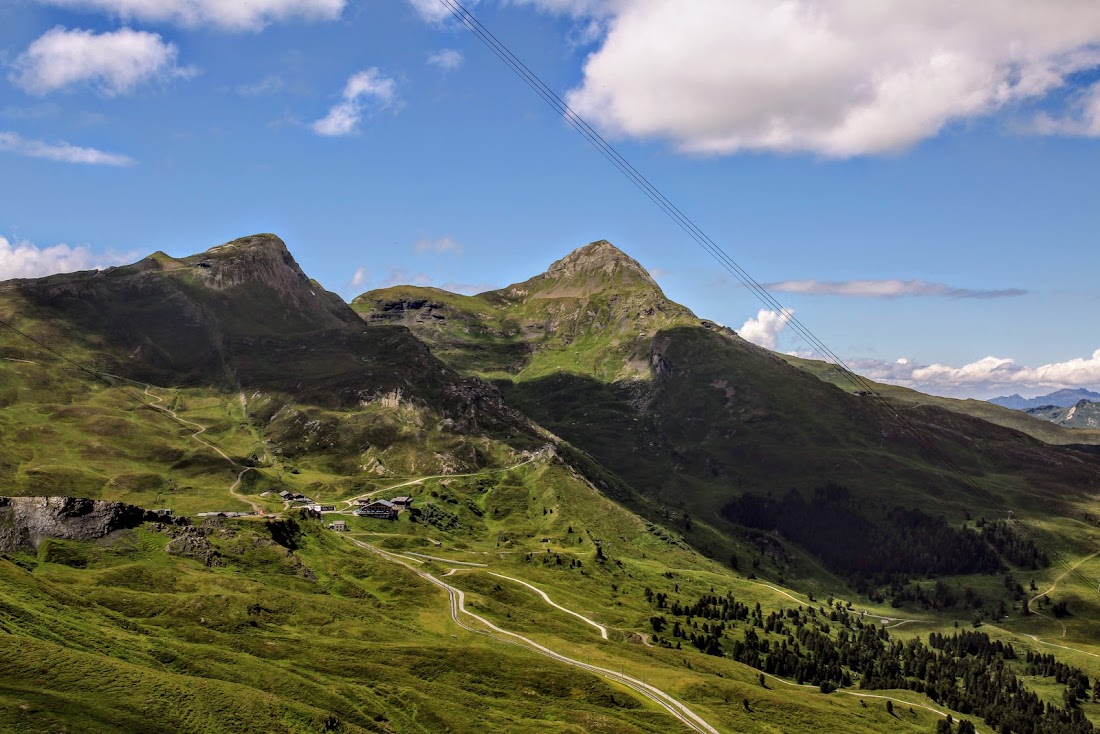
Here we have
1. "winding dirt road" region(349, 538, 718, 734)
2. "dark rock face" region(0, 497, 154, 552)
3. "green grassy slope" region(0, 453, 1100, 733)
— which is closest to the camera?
"green grassy slope" region(0, 453, 1100, 733)

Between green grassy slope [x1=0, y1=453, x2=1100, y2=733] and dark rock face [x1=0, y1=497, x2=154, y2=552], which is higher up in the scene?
dark rock face [x1=0, y1=497, x2=154, y2=552]

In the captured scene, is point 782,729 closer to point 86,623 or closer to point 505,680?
point 505,680

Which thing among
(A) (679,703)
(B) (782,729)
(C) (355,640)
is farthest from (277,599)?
(B) (782,729)

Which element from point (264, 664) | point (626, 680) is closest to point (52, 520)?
point (264, 664)

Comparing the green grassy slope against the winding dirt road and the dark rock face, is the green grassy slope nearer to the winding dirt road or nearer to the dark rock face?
the dark rock face

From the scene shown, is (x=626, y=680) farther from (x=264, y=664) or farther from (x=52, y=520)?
(x=52, y=520)

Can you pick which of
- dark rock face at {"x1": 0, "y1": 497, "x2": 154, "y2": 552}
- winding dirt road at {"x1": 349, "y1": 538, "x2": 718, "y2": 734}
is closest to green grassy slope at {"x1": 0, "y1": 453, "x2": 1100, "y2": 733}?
dark rock face at {"x1": 0, "y1": 497, "x2": 154, "y2": 552}

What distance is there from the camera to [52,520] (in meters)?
168

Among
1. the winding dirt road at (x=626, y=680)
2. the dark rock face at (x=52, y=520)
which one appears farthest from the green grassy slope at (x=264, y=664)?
the winding dirt road at (x=626, y=680)

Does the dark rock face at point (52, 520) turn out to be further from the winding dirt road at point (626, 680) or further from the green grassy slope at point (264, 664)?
the winding dirt road at point (626, 680)

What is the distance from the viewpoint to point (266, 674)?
417 feet

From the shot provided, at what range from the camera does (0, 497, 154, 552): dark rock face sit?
528 ft

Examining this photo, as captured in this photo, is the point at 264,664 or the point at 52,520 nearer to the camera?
the point at 264,664

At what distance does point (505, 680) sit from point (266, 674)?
51454 millimetres
